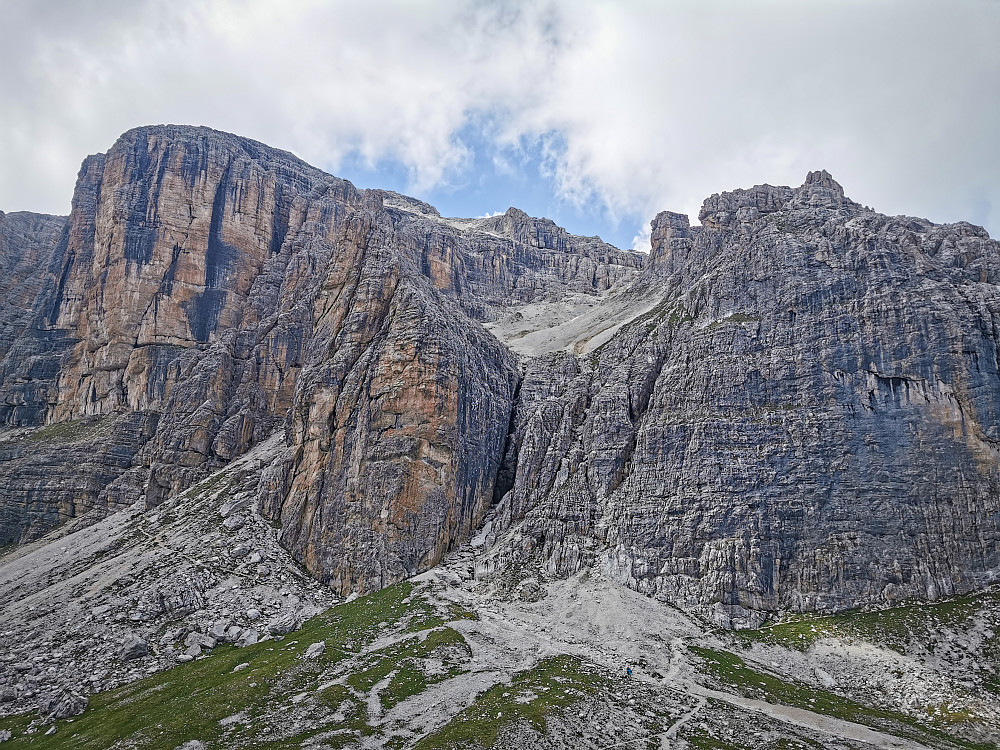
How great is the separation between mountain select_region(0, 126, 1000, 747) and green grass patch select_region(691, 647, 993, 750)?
83cm

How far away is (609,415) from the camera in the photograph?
4161 inches

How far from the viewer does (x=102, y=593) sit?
8275 centimetres

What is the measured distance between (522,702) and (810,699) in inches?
1165

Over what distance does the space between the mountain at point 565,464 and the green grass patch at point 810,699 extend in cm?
83

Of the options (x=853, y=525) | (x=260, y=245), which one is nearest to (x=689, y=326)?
(x=853, y=525)

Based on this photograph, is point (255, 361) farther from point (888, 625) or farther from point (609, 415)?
point (888, 625)

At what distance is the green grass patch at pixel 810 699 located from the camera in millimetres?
53562

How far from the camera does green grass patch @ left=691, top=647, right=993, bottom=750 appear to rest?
2109 inches

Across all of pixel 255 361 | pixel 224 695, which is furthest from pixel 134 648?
pixel 255 361

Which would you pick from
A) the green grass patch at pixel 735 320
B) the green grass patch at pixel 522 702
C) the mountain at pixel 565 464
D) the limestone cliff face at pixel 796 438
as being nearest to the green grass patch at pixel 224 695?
the mountain at pixel 565 464

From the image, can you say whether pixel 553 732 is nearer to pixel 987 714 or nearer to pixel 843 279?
pixel 987 714

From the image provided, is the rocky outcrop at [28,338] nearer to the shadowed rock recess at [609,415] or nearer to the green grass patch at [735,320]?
the shadowed rock recess at [609,415]

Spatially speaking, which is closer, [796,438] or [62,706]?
[62,706]

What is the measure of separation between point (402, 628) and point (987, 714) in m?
61.5
